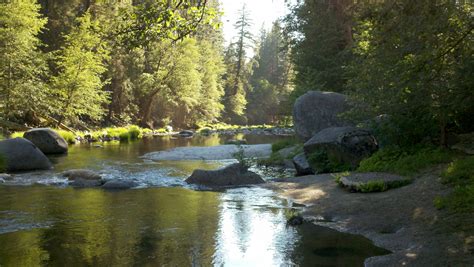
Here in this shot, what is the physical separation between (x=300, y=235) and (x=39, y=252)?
14.9 feet

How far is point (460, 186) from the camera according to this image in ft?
31.1

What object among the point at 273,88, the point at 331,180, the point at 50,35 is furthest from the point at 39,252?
the point at 273,88

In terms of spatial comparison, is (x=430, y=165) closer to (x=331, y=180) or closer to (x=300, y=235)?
(x=331, y=180)

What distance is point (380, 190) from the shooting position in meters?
11.4

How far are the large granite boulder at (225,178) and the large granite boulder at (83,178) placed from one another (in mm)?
2885

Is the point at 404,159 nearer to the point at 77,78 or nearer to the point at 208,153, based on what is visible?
the point at 208,153

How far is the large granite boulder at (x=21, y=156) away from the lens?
55.2 feet

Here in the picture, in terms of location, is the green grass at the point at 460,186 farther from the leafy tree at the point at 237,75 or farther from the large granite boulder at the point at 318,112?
the leafy tree at the point at 237,75

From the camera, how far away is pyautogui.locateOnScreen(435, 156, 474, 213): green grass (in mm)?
8375

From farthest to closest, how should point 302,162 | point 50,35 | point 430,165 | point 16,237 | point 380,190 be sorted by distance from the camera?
point 50,35 → point 302,162 → point 430,165 → point 380,190 → point 16,237

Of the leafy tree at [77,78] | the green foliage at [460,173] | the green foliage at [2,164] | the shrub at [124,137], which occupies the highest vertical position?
the leafy tree at [77,78]

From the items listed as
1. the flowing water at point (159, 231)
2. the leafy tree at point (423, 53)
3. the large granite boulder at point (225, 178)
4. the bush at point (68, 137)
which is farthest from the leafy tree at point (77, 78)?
the leafy tree at point (423, 53)

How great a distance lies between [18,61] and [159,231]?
24842 mm

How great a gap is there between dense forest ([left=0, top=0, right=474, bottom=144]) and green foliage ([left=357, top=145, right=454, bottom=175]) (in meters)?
0.57
